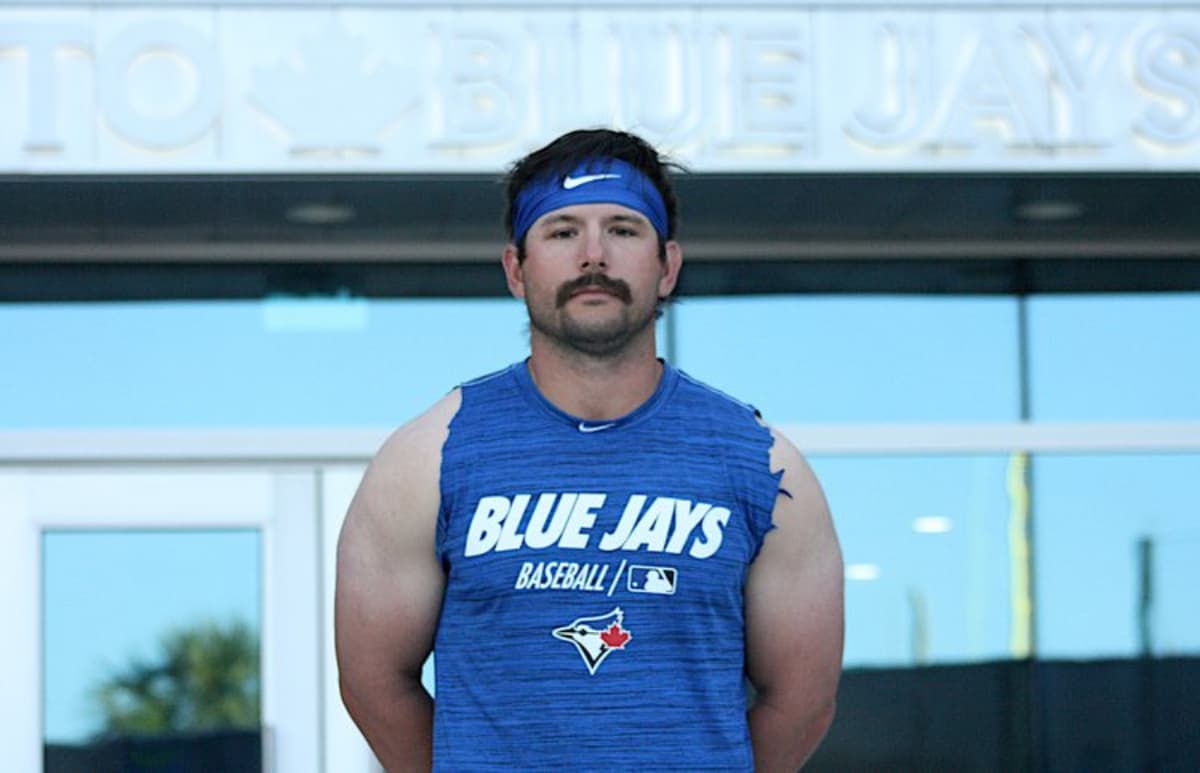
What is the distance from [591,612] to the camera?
8.50 feet

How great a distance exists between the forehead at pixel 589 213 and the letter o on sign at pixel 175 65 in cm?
294

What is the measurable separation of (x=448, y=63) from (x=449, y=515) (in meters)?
3.00

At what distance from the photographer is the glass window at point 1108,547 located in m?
6.68

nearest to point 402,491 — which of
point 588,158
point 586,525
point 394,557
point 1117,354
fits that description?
point 394,557

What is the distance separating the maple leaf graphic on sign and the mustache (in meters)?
2.92

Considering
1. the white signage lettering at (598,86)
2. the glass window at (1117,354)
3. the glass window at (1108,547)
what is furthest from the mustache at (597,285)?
the glass window at (1117,354)

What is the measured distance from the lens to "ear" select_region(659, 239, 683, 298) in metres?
2.72

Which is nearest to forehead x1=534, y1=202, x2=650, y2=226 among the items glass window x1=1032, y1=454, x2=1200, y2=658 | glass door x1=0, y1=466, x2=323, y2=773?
glass door x1=0, y1=466, x2=323, y2=773

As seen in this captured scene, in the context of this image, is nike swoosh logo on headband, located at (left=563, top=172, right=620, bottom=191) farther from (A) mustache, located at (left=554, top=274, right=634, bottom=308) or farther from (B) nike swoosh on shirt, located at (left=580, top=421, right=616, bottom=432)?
(B) nike swoosh on shirt, located at (left=580, top=421, right=616, bottom=432)

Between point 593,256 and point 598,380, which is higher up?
point 593,256

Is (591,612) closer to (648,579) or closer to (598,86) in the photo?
(648,579)

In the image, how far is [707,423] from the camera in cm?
271

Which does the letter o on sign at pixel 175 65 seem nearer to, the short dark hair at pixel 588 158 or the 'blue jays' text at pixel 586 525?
the short dark hair at pixel 588 158

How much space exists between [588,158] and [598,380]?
0.27m
